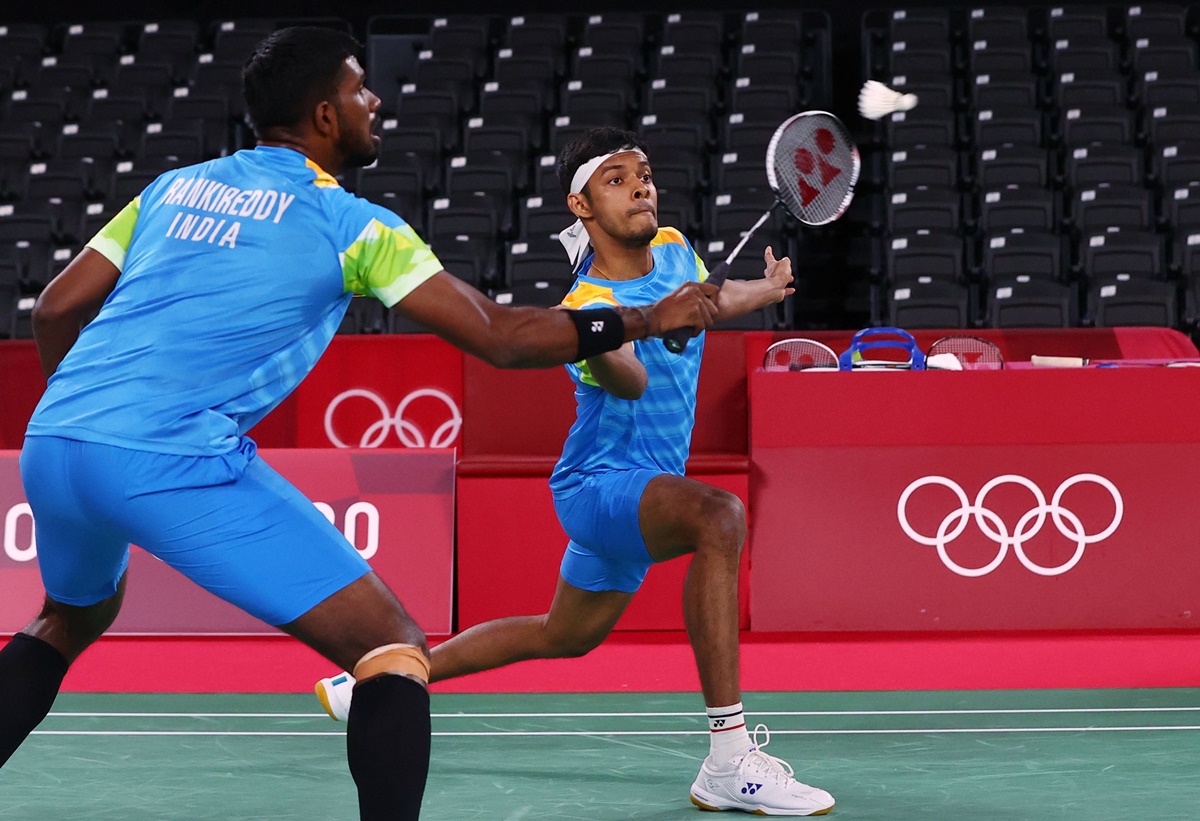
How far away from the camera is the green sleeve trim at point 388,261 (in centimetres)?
238

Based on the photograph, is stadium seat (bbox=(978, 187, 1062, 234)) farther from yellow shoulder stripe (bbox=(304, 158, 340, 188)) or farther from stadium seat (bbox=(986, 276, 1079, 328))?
yellow shoulder stripe (bbox=(304, 158, 340, 188))

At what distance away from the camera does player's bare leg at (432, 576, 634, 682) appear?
12.3 feet

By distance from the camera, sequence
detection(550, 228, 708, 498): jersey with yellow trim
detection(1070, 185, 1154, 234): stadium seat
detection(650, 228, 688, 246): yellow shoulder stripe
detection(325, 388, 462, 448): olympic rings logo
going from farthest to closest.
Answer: detection(1070, 185, 1154, 234): stadium seat
detection(325, 388, 462, 448): olympic rings logo
detection(650, 228, 688, 246): yellow shoulder stripe
detection(550, 228, 708, 498): jersey with yellow trim

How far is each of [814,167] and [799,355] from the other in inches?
92.7

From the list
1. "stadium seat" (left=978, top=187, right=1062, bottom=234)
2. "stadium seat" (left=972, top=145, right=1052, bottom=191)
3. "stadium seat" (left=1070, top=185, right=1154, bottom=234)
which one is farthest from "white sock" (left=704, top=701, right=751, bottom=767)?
"stadium seat" (left=972, top=145, right=1052, bottom=191)

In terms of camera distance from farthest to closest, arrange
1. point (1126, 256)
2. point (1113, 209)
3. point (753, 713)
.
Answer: point (1113, 209)
point (1126, 256)
point (753, 713)

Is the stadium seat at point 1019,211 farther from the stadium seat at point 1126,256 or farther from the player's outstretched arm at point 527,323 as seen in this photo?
the player's outstretched arm at point 527,323

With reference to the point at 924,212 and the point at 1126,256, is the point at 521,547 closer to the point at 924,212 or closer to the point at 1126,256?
the point at 924,212

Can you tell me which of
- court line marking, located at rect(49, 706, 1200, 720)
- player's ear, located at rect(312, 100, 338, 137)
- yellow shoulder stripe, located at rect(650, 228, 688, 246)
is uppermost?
yellow shoulder stripe, located at rect(650, 228, 688, 246)

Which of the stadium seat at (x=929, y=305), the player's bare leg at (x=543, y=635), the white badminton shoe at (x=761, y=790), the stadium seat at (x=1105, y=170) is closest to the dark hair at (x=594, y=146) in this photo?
the player's bare leg at (x=543, y=635)

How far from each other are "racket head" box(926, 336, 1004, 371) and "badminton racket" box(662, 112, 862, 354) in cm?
219

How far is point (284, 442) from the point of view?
7.02 m

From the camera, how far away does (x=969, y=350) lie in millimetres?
6516

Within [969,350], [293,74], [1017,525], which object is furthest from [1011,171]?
[293,74]
